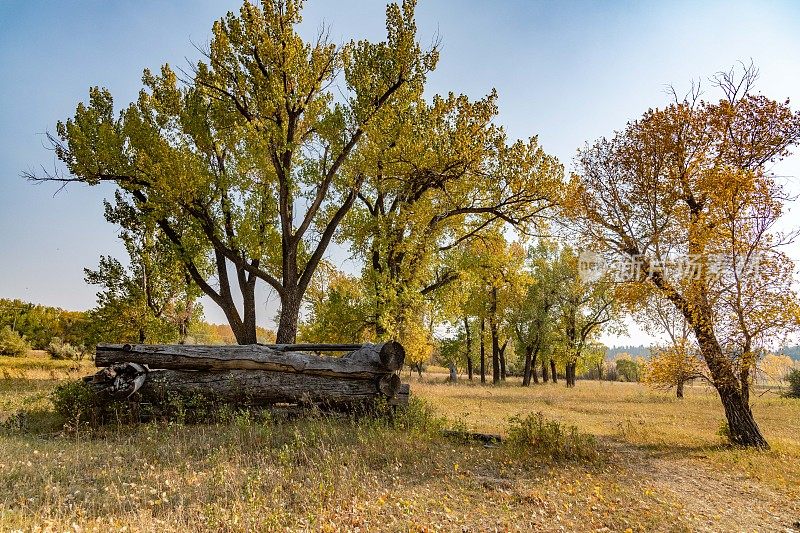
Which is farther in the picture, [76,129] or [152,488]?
[76,129]

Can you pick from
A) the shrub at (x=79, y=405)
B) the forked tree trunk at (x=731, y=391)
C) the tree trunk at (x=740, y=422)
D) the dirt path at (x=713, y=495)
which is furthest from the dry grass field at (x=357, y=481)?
the forked tree trunk at (x=731, y=391)

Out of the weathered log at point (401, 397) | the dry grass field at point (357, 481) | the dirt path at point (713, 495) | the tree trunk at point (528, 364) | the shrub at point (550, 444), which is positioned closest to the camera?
the dry grass field at point (357, 481)

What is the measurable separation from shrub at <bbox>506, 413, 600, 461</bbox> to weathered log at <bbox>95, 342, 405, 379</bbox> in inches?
132

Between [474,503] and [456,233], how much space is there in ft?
54.4

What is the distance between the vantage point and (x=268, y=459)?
7.18 m

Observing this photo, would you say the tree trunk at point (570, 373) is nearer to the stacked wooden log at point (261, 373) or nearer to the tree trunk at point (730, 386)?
the tree trunk at point (730, 386)

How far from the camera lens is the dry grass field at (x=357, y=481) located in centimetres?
486

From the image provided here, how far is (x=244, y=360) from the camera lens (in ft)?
35.6

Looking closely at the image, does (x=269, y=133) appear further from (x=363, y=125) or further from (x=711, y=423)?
(x=711, y=423)

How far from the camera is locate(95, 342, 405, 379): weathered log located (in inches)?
425

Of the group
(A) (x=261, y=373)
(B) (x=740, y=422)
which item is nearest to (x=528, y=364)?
(B) (x=740, y=422)

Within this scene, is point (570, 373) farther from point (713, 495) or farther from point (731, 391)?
point (713, 495)

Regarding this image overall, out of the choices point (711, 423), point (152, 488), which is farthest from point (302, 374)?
point (711, 423)

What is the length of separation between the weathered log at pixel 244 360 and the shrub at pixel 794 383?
31.1 meters
